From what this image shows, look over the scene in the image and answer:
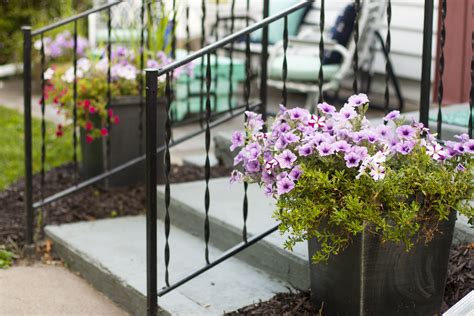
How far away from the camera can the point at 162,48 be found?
5.69 metres

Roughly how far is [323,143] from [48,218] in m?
2.25

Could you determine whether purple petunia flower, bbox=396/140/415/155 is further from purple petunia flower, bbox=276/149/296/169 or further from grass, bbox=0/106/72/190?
grass, bbox=0/106/72/190

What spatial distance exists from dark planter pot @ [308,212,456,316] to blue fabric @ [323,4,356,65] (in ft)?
12.2

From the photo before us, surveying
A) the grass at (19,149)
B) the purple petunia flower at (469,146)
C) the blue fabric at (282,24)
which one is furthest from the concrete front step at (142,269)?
the blue fabric at (282,24)

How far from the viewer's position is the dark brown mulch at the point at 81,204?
4.68m

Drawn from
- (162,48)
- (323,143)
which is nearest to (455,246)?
(323,143)

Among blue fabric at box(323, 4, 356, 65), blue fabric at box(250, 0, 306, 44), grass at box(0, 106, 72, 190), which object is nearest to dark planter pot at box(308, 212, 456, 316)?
grass at box(0, 106, 72, 190)

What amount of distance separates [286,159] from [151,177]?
0.53m

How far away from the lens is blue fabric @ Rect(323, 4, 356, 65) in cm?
660

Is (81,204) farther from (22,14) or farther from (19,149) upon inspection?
(22,14)

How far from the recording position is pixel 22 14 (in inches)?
387

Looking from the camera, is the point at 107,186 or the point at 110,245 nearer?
the point at 110,245

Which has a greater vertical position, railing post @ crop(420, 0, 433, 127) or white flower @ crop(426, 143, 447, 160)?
railing post @ crop(420, 0, 433, 127)

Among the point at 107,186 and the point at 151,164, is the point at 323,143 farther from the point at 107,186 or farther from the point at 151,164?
the point at 107,186
